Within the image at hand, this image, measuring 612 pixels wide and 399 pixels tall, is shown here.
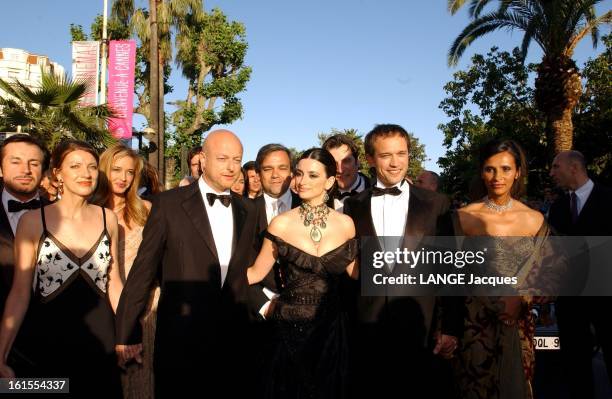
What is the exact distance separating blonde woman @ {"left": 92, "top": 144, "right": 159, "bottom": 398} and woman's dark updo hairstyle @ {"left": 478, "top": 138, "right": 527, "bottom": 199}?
10.6 ft

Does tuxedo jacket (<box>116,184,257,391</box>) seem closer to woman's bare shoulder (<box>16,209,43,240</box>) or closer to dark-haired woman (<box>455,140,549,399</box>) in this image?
woman's bare shoulder (<box>16,209,43,240</box>)

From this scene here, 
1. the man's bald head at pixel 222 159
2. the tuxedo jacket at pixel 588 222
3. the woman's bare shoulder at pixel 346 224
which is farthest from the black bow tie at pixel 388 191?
the tuxedo jacket at pixel 588 222

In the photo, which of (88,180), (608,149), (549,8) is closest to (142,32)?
(549,8)

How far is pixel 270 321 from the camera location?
4387 mm

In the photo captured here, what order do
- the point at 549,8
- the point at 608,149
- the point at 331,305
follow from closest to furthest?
the point at 331,305
the point at 549,8
the point at 608,149

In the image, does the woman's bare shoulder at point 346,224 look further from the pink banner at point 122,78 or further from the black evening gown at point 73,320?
the pink banner at point 122,78

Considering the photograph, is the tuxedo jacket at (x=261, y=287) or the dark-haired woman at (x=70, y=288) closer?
the dark-haired woman at (x=70, y=288)

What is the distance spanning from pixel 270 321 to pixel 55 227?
182cm

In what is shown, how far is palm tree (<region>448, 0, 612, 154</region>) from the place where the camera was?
48.6ft

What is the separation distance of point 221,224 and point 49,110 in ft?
41.1

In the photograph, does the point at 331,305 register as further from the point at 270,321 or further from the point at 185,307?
the point at 185,307

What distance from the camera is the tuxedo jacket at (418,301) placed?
13.5 feet

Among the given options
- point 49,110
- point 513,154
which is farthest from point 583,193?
point 49,110

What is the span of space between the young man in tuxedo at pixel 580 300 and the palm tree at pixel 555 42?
10.4 meters
